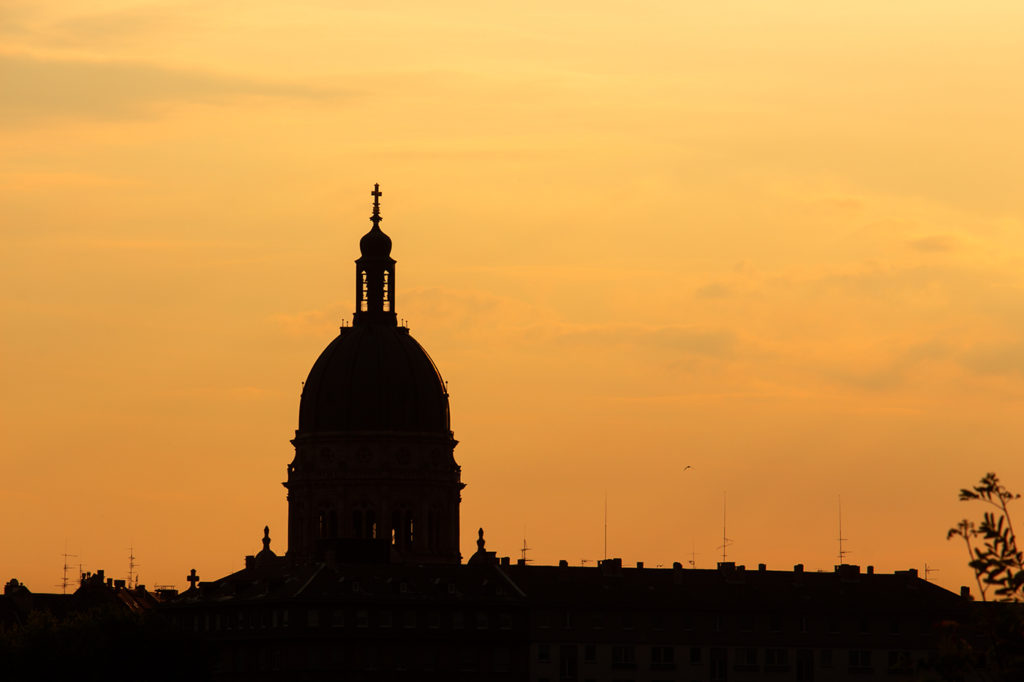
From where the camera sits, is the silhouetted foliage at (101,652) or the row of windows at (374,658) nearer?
the silhouetted foliage at (101,652)

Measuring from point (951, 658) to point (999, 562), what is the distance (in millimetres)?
1909

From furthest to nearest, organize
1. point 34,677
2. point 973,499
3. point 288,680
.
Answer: point 288,680 → point 34,677 → point 973,499

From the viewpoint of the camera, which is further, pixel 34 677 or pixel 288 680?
pixel 288 680

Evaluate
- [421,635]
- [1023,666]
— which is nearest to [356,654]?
[421,635]

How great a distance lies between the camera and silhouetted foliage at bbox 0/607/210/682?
583 ft

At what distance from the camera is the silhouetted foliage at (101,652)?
178m

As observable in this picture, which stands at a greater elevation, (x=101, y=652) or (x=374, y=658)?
(x=374, y=658)

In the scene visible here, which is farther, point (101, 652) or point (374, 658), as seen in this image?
point (374, 658)

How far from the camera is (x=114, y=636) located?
183 m

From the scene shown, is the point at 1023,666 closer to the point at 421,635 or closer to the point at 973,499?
the point at 973,499

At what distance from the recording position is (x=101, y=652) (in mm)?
180125

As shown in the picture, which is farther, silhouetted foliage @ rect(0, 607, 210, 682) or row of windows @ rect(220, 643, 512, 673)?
row of windows @ rect(220, 643, 512, 673)

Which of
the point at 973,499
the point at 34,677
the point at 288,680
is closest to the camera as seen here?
the point at 973,499

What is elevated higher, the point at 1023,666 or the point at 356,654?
the point at 356,654
